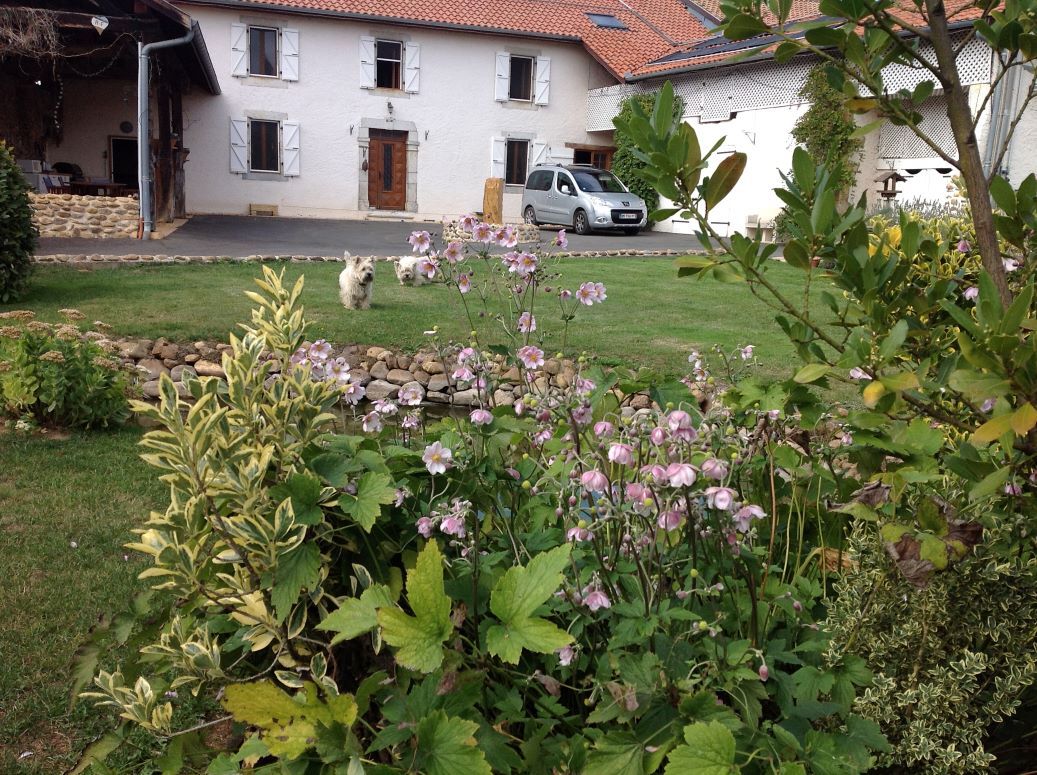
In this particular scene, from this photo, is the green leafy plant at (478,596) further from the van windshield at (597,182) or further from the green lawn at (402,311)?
the van windshield at (597,182)

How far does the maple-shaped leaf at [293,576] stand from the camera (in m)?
1.63

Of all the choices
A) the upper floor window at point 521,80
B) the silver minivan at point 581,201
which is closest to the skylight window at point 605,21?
the upper floor window at point 521,80

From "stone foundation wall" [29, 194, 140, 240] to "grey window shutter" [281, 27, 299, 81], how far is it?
9.05m

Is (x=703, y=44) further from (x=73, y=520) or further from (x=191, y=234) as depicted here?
(x=73, y=520)

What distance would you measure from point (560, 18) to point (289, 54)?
25.7 feet

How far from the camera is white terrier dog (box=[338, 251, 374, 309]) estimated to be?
9.76 meters

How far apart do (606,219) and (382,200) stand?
767 cm

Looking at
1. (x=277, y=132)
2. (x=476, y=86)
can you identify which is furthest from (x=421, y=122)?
(x=277, y=132)

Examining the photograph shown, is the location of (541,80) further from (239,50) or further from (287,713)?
(287,713)

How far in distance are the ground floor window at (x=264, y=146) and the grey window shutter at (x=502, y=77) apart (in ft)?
19.5

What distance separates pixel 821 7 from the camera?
162cm

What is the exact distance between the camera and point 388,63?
82.7ft

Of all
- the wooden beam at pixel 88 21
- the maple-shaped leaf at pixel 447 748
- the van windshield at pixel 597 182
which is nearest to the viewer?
the maple-shaped leaf at pixel 447 748

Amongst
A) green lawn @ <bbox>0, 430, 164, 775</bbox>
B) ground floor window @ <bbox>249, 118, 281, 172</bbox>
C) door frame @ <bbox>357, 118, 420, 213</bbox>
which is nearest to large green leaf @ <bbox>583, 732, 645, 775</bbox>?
green lawn @ <bbox>0, 430, 164, 775</bbox>
